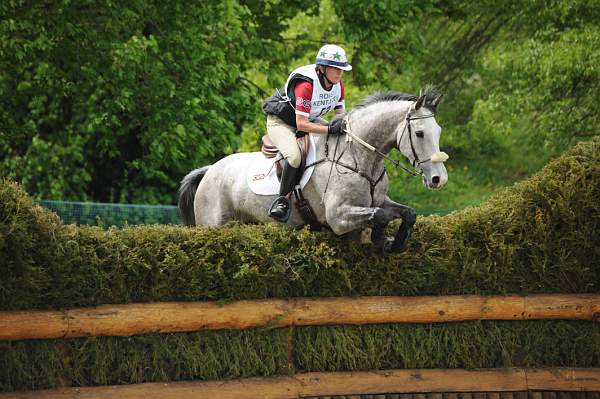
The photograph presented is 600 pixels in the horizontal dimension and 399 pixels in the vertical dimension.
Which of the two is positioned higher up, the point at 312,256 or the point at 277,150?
the point at 277,150

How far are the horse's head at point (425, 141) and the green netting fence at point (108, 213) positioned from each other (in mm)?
6217

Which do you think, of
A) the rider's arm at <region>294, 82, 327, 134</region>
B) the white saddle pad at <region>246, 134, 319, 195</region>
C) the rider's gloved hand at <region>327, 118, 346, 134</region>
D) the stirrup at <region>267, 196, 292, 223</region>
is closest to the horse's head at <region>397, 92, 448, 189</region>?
the rider's gloved hand at <region>327, 118, 346, 134</region>

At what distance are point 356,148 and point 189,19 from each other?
8201mm

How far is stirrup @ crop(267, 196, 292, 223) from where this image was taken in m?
8.64

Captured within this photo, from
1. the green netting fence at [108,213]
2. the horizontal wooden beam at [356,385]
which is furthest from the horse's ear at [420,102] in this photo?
the green netting fence at [108,213]

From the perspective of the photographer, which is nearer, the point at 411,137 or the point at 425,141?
the point at 425,141

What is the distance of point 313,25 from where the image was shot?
20891 mm

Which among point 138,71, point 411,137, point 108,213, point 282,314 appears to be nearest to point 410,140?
point 411,137

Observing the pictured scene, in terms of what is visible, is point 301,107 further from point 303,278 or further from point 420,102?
point 303,278

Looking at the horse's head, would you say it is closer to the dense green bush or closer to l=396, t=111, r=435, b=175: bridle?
l=396, t=111, r=435, b=175: bridle

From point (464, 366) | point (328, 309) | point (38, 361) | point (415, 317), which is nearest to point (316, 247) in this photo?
point (328, 309)

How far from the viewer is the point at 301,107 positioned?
856 centimetres

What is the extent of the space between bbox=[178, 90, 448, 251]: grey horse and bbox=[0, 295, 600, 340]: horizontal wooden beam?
2.03ft

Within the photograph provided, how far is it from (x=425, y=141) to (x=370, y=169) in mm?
773
